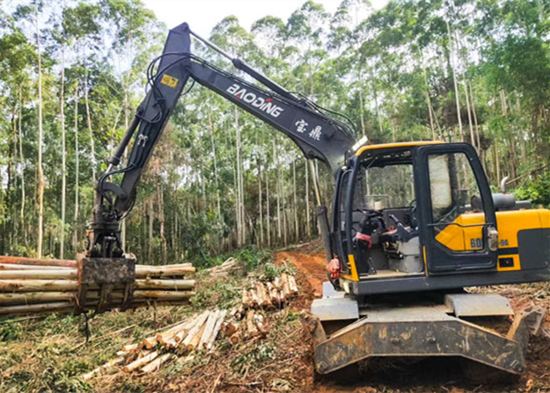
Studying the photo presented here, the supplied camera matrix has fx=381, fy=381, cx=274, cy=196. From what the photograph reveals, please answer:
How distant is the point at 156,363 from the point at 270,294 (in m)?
3.37

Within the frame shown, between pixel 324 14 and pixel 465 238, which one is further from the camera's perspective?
pixel 324 14

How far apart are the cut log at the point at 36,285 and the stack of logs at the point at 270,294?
3.75m

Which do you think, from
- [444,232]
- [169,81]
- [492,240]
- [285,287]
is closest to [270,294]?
[285,287]

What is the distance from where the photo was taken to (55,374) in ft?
16.5

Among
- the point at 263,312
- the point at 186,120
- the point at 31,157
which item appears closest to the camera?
the point at 263,312

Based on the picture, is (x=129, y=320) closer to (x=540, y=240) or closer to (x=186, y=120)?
(x=540, y=240)

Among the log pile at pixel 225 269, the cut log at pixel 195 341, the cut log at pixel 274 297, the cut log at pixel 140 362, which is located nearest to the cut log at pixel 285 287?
the cut log at pixel 274 297

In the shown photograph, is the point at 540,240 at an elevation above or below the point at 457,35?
below

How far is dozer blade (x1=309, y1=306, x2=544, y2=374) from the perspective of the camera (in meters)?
3.52

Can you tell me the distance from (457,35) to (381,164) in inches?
853

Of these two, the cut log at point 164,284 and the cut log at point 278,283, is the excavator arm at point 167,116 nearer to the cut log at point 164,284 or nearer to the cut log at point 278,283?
the cut log at point 164,284

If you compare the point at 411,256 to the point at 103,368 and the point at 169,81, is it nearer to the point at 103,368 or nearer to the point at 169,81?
the point at 169,81

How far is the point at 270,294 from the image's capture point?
8.39m

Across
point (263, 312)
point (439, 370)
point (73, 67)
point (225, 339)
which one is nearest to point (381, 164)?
point (439, 370)
